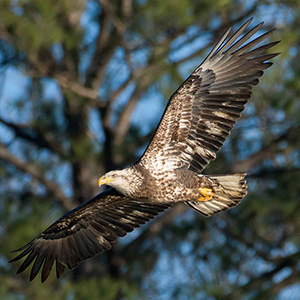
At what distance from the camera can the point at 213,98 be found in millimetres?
6852

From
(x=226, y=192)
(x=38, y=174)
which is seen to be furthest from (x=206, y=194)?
(x=38, y=174)

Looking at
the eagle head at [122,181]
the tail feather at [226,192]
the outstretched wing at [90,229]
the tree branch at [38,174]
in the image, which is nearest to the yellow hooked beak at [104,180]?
the eagle head at [122,181]

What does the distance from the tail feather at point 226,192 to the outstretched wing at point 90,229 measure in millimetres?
480

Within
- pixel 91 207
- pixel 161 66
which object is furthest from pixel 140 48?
pixel 91 207

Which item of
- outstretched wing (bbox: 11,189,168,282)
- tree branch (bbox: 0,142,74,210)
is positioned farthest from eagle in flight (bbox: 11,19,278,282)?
tree branch (bbox: 0,142,74,210)

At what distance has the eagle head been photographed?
633 centimetres

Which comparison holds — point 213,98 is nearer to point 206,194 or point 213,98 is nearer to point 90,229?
point 206,194

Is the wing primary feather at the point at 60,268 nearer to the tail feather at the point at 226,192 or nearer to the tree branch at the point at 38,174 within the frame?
the tail feather at the point at 226,192

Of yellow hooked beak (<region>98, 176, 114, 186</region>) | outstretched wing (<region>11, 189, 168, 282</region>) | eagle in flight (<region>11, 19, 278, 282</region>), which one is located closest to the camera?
yellow hooked beak (<region>98, 176, 114, 186</region>)

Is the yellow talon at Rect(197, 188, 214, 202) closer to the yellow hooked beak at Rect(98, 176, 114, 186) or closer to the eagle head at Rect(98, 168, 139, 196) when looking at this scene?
the eagle head at Rect(98, 168, 139, 196)

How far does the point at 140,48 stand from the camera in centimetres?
979

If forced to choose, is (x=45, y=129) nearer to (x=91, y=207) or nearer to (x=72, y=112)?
(x=72, y=112)

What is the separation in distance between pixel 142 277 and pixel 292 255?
3.05 metres

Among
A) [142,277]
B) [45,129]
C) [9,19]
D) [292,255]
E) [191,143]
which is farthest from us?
[142,277]
